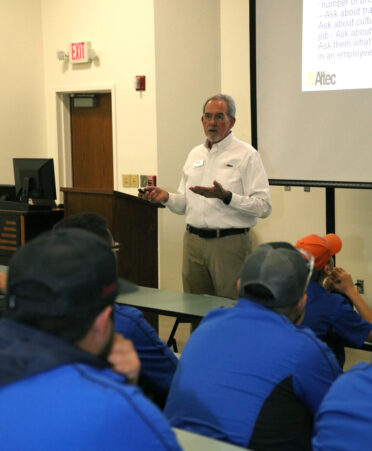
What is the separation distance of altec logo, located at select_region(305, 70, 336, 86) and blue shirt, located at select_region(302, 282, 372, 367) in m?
2.35

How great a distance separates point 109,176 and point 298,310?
15.0 ft

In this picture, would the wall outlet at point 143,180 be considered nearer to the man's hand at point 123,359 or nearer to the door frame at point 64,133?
the door frame at point 64,133

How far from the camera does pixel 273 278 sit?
1.70 metres

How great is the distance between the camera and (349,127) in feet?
13.8

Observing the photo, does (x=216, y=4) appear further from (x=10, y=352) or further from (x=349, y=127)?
(x=10, y=352)

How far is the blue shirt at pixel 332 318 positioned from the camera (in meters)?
2.28

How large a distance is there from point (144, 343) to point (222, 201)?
6.21 ft

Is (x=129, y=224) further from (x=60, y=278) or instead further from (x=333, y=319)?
(x=60, y=278)

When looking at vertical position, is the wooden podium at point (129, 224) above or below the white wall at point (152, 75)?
below

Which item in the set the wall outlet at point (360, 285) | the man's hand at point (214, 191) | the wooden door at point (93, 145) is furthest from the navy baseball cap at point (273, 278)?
the wooden door at point (93, 145)

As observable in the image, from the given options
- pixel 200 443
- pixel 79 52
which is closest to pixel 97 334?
pixel 200 443

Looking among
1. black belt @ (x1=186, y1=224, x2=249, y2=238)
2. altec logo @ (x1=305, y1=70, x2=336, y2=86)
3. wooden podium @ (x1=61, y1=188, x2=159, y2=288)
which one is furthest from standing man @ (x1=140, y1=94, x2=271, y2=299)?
altec logo @ (x1=305, y1=70, x2=336, y2=86)

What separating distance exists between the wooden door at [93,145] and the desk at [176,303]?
298cm

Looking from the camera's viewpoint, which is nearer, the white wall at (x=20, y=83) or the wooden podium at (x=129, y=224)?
the wooden podium at (x=129, y=224)
